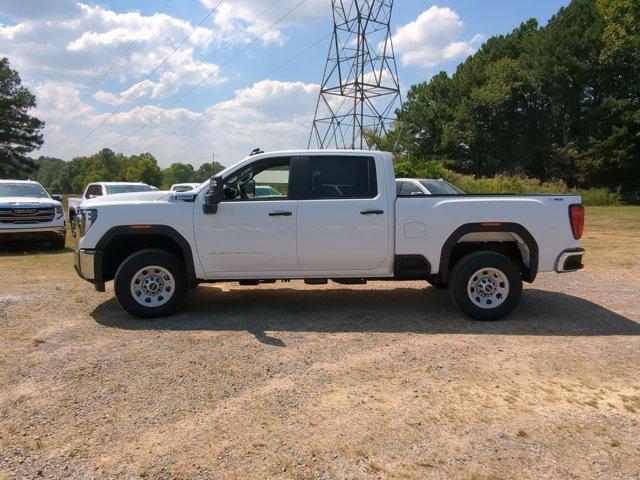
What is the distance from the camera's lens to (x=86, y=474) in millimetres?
2986

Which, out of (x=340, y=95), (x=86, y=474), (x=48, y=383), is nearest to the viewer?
(x=86, y=474)

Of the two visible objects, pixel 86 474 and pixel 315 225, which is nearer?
pixel 86 474

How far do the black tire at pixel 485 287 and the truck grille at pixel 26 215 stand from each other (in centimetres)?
1066

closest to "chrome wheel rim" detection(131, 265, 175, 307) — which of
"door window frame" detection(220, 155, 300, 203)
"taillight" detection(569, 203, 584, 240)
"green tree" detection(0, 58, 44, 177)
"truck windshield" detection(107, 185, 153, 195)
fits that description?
"door window frame" detection(220, 155, 300, 203)

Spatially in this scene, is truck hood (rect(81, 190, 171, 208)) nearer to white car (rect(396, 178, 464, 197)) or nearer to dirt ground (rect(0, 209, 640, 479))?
dirt ground (rect(0, 209, 640, 479))

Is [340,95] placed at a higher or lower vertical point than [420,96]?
lower

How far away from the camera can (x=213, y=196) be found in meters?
5.88

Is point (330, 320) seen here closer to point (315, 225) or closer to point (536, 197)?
point (315, 225)

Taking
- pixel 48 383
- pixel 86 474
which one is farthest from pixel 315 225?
pixel 86 474

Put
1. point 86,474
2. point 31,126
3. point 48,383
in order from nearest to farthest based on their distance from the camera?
point 86,474 → point 48,383 → point 31,126

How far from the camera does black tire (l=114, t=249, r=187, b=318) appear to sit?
598 centimetres

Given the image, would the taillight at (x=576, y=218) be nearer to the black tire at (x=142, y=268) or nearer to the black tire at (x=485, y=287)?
the black tire at (x=485, y=287)

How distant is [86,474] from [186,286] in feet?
10.8

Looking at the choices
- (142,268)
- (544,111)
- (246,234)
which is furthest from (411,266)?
(544,111)
